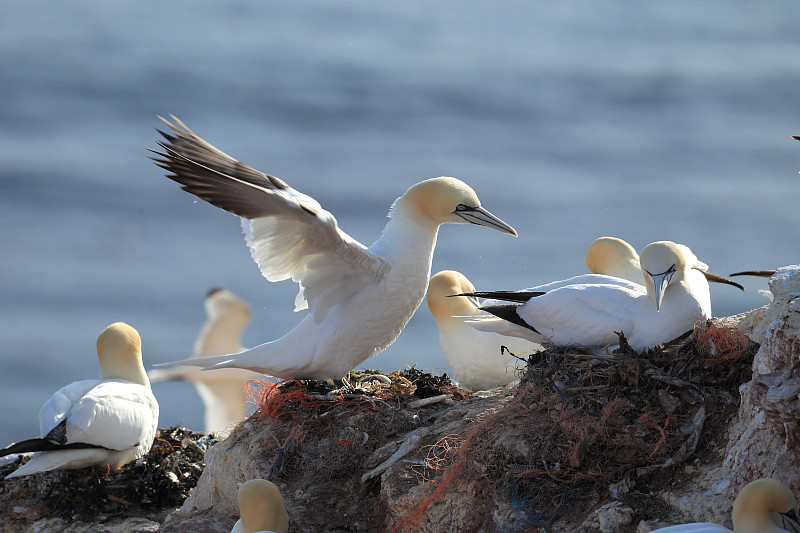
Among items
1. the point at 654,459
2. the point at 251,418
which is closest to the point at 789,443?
the point at 654,459

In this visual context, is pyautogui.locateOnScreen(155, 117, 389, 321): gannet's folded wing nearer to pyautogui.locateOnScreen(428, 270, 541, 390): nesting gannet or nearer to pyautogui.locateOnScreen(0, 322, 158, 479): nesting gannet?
pyautogui.locateOnScreen(428, 270, 541, 390): nesting gannet

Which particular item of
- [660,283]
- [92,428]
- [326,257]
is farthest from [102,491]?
[660,283]

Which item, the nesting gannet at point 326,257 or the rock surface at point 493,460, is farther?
the nesting gannet at point 326,257

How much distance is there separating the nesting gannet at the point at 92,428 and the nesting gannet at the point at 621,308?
2.64m

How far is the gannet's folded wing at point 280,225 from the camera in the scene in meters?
5.30

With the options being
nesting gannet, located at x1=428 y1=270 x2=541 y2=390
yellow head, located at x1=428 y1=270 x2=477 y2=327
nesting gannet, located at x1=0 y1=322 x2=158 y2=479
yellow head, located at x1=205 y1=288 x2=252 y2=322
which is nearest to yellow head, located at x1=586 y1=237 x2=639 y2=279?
nesting gannet, located at x1=428 y1=270 x2=541 y2=390

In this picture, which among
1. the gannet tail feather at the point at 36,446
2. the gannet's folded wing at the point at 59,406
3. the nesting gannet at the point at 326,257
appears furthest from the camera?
the gannet's folded wing at the point at 59,406


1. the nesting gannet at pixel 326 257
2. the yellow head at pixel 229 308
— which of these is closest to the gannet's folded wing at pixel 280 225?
the nesting gannet at pixel 326 257

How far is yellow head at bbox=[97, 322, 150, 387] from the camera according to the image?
739cm

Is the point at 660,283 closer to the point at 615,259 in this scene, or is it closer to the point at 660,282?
the point at 660,282

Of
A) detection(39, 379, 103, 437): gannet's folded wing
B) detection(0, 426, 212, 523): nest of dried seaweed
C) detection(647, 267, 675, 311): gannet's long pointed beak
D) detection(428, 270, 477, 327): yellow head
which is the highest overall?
detection(647, 267, 675, 311): gannet's long pointed beak

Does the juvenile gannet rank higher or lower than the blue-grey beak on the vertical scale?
lower

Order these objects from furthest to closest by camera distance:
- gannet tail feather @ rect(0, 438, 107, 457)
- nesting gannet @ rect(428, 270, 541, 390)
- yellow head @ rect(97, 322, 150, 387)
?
yellow head @ rect(97, 322, 150, 387) → nesting gannet @ rect(428, 270, 541, 390) → gannet tail feather @ rect(0, 438, 107, 457)

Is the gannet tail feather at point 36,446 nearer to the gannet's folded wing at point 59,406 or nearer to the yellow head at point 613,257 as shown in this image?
the gannet's folded wing at point 59,406
